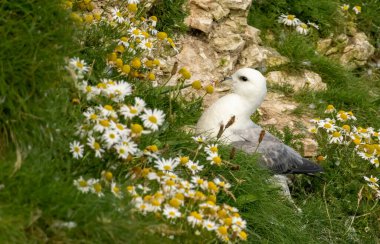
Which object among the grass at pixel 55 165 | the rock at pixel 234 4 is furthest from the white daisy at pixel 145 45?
the rock at pixel 234 4

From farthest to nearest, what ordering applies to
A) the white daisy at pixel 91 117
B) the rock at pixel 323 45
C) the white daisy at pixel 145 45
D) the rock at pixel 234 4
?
the rock at pixel 323 45 → the rock at pixel 234 4 → the white daisy at pixel 145 45 → the white daisy at pixel 91 117

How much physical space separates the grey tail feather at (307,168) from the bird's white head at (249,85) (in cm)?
64

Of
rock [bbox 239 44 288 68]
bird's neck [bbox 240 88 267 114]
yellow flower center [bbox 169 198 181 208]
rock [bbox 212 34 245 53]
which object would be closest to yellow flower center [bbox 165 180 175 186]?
yellow flower center [bbox 169 198 181 208]

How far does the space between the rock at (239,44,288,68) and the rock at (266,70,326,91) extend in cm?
14

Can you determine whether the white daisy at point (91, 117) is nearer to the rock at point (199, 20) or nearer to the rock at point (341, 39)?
the rock at point (199, 20)

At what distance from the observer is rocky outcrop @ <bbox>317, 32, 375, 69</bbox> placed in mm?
9031

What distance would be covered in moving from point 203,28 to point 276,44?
4.44 ft

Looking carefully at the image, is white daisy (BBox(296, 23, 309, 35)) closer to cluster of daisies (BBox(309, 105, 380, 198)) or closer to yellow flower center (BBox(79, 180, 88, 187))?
cluster of daisies (BBox(309, 105, 380, 198))

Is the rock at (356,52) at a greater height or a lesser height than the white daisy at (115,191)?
lesser

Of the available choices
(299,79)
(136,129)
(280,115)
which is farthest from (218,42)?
(136,129)

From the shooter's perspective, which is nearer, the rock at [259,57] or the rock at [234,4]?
the rock at [234,4]

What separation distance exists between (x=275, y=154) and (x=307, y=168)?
387 millimetres

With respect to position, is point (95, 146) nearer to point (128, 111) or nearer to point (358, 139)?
point (128, 111)

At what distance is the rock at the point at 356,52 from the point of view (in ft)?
30.0
